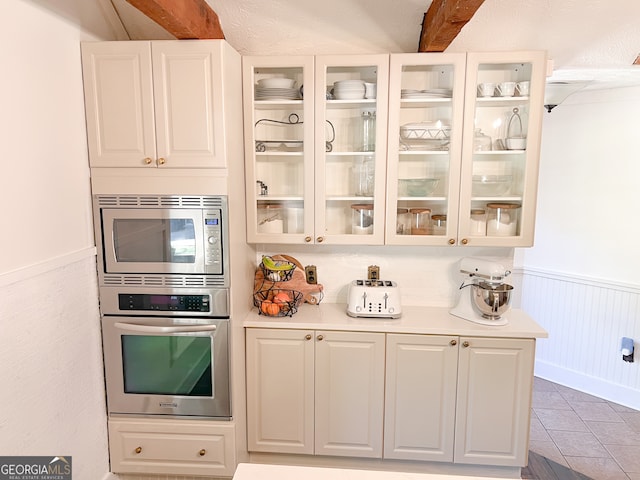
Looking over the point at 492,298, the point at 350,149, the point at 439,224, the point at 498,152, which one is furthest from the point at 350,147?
the point at 492,298

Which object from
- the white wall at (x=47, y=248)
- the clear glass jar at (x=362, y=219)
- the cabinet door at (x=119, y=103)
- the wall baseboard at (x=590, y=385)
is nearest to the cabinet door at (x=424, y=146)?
the clear glass jar at (x=362, y=219)

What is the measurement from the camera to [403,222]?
2393 mm

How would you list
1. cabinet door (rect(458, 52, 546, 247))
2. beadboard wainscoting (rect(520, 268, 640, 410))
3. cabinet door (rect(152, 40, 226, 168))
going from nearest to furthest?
cabinet door (rect(152, 40, 226, 168))
cabinet door (rect(458, 52, 546, 247))
beadboard wainscoting (rect(520, 268, 640, 410))

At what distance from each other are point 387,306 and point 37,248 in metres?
1.67

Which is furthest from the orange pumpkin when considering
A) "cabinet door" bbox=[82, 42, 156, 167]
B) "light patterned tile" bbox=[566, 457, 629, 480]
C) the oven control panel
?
"light patterned tile" bbox=[566, 457, 629, 480]

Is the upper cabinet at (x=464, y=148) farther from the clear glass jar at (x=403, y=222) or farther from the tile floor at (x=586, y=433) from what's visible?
the tile floor at (x=586, y=433)

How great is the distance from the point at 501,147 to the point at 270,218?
1.33 m

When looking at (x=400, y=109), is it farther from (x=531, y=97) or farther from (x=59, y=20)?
(x=59, y=20)

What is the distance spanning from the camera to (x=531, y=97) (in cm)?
221

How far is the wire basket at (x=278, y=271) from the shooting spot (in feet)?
8.24

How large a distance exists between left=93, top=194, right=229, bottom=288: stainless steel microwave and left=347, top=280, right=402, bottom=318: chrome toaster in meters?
0.75

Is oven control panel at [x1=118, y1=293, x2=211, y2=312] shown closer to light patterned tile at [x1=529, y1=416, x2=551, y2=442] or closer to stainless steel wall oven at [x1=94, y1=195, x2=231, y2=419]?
stainless steel wall oven at [x1=94, y1=195, x2=231, y2=419]

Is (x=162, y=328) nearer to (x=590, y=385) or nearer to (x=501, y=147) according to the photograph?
(x=501, y=147)

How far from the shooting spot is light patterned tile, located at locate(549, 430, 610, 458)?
271cm
